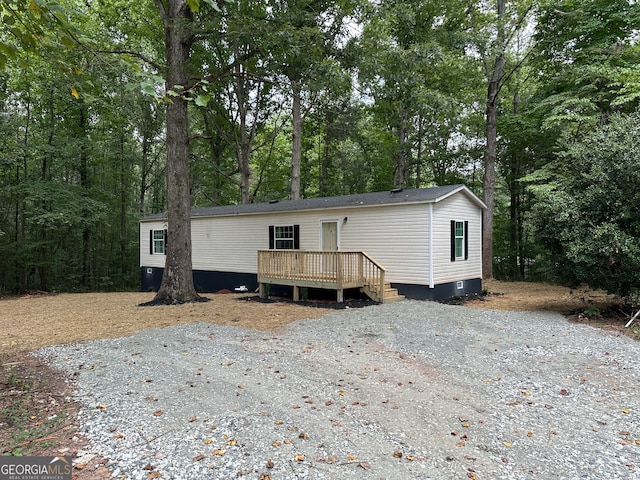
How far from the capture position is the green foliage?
23.6 ft

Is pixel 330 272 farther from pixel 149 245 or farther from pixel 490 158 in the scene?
pixel 149 245

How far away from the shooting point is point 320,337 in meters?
6.26

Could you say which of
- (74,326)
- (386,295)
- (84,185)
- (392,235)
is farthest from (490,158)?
(84,185)

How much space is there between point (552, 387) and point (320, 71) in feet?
22.2

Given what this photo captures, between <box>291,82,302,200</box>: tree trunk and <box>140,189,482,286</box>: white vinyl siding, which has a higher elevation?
<box>291,82,302,200</box>: tree trunk

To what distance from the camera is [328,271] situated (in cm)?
1012

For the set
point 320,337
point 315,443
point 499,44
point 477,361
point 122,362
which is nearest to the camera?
point 315,443

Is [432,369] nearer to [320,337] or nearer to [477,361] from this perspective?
[477,361]

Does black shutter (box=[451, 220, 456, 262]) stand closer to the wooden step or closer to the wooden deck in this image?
the wooden step

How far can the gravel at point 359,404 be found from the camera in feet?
8.54

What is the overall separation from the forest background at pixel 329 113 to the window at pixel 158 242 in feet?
7.48

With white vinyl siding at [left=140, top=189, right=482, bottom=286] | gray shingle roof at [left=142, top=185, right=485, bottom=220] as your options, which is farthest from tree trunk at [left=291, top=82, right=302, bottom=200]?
white vinyl siding at [left=140, top=189, right=482, bottom=286]

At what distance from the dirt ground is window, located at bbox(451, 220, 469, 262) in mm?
1383

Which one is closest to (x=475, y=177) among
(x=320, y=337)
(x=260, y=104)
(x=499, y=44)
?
(x=499, y=44)
